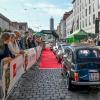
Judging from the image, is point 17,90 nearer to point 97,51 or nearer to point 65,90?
point 65,90

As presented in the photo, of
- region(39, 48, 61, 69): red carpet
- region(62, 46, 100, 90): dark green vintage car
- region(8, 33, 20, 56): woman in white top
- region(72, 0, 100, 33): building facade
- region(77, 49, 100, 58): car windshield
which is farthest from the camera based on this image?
region(72, 0, 100, 33): building facade

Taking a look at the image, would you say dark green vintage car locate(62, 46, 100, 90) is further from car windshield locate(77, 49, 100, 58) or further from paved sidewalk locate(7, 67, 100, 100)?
paved sidewalk locate(7, 67, 100, 100)

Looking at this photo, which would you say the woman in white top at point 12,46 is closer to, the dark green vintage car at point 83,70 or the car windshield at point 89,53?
the dark green vintage car at point 83,70

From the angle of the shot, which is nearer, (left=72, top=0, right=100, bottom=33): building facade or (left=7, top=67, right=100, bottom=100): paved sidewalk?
A: (left=7, top=67, right=100, bottom=100): paved sidewalk

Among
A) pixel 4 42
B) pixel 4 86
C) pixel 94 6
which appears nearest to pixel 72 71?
pixel 4 42

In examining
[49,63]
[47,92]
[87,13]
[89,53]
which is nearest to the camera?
[47,92]

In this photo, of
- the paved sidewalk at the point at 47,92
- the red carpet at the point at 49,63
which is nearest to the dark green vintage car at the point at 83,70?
the paved sidewalk at the point at 47,92

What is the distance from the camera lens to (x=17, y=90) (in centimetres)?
1151

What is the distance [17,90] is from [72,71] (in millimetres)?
2044

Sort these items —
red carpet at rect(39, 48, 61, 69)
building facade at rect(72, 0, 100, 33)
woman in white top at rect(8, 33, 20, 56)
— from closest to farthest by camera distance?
woman in white top at rect(8, 33, 20, 56) → red carpet at rect(39, 48, 61, 69) → building facade at rect(72, 0, 100, 33)

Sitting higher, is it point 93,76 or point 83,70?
point 83,70

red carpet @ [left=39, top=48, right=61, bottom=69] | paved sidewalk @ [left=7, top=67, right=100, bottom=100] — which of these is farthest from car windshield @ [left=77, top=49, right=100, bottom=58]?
red carpet @ [left=39, top=48, right=61, bottom=69]

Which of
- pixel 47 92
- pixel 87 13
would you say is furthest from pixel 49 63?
pixel 87 13

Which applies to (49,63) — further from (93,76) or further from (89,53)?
Answer: (93,76)
